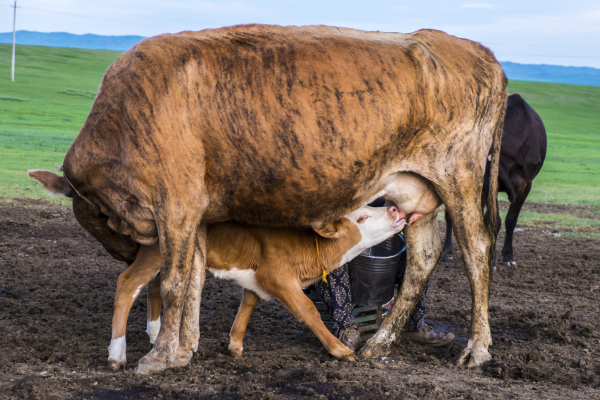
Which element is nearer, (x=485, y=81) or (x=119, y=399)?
(x=119, y=399)

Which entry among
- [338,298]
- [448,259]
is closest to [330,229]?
[338,298]

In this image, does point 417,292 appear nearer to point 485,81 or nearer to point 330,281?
point 330,281

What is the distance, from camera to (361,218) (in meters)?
5.40

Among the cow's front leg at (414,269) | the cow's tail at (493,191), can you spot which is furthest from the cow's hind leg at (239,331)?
the cow's tail at (493,191)

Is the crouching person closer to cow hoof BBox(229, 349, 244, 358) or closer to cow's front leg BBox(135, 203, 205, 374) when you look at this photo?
cow hoof BBox(229, 349, 244, 358)

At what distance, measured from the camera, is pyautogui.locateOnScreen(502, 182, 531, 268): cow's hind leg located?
9188 millimetres

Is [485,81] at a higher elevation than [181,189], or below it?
higher

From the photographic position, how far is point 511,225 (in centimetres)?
966

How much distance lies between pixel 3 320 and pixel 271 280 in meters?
2.59

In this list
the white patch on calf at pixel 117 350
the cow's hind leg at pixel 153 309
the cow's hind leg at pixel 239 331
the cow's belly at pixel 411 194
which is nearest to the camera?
the white patch on calf at pixel 117 350

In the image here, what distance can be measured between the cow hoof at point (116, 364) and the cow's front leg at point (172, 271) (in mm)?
232

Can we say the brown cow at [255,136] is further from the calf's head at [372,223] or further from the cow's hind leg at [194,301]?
the calf's head at [372,223]

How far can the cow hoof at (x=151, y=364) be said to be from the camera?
4.38 meters

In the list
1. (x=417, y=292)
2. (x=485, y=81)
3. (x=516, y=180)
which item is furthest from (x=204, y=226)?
(x=516, y=180)
